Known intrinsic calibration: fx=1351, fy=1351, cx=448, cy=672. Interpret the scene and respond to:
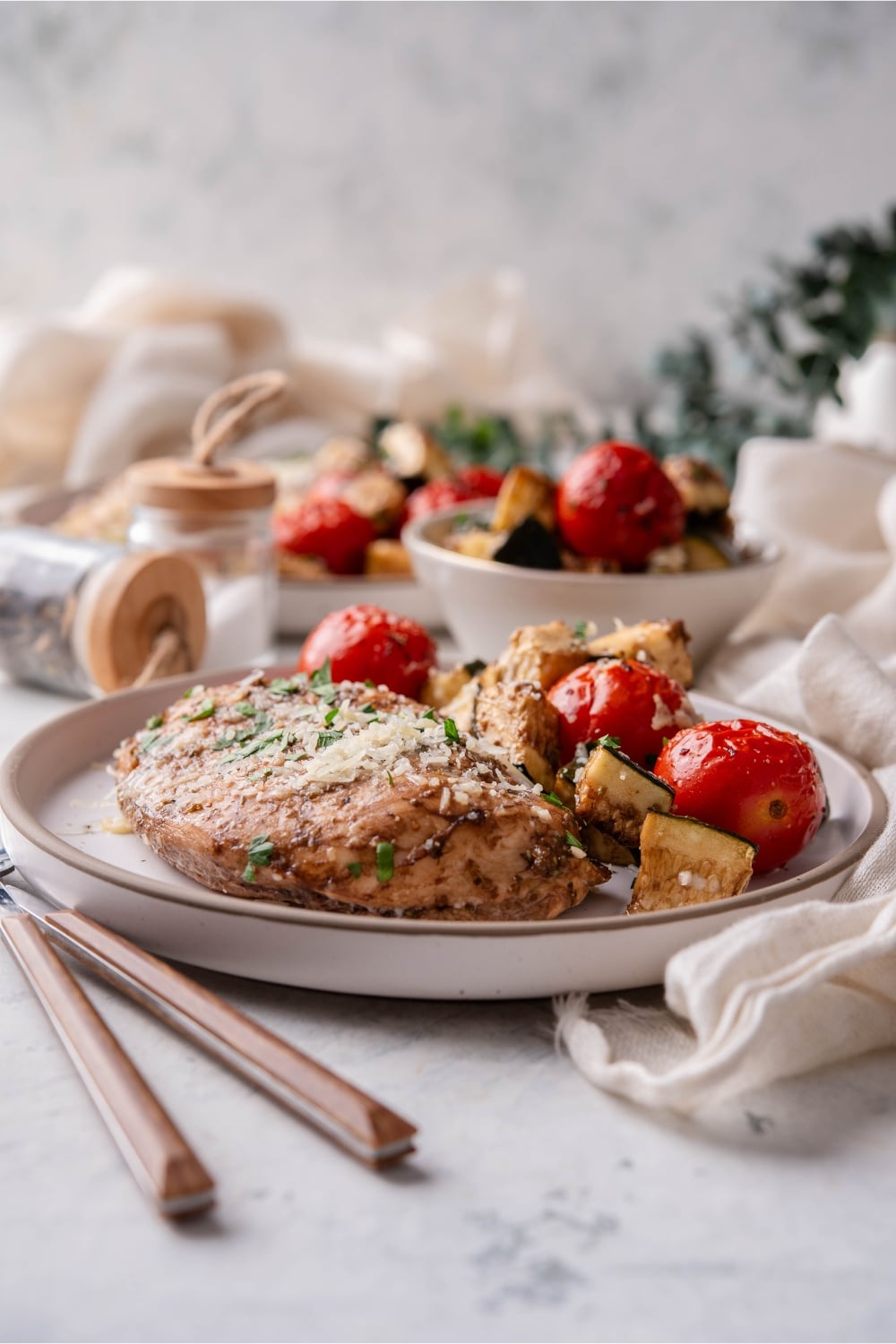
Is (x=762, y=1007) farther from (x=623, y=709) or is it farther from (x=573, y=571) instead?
(x=573, y=571)

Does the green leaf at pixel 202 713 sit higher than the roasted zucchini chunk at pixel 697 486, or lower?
lower

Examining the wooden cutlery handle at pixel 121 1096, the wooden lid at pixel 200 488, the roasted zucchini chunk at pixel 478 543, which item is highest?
the wooden lid at pixel 200 488

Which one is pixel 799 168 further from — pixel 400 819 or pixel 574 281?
pixel 400 819

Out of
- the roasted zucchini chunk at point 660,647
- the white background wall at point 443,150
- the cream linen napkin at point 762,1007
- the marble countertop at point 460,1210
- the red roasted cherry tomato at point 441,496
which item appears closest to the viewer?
the marble countertop at point 460,1210

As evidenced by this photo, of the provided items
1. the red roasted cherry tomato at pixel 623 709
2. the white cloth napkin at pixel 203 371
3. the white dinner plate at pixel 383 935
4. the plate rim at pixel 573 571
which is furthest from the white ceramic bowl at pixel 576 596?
the white cloth napkin at pixel 203 371

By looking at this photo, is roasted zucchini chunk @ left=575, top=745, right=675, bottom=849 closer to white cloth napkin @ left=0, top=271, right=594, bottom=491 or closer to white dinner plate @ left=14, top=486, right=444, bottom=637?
white dinner plate @ left=14, top=486, right=444, bottom=637

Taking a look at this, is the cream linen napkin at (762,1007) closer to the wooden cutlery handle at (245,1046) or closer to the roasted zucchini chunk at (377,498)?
the wooden cutlery handle at (245,1046)

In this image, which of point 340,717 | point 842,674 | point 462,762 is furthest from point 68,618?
point 842,674
